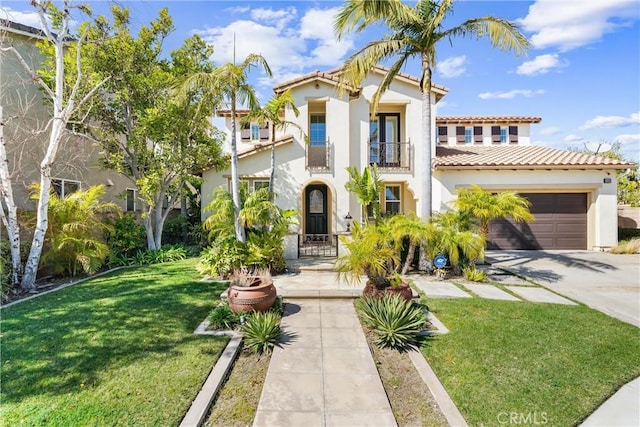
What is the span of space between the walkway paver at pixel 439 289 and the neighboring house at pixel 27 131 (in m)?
12.9

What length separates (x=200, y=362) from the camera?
15.7 feet

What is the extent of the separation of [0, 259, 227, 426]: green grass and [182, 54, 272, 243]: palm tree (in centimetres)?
317

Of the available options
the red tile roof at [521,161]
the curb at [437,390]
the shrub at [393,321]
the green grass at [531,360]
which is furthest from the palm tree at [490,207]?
the curb at [437,390]

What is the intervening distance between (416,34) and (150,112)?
9834 mm

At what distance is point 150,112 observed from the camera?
11.2 m

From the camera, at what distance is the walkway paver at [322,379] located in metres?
3.79

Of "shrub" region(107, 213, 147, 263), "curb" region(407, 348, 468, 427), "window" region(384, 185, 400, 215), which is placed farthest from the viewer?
"window" region(384, 185, 400, 215)

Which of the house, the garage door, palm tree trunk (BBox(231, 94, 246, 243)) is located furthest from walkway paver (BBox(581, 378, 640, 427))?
the garage door

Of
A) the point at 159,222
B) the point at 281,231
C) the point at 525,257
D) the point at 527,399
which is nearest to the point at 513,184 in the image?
the point at 525,257

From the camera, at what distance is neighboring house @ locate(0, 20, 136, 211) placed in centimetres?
1064

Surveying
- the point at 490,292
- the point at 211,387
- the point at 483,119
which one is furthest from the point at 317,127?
the point at 483,119

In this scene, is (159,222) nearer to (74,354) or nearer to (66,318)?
(66,318)

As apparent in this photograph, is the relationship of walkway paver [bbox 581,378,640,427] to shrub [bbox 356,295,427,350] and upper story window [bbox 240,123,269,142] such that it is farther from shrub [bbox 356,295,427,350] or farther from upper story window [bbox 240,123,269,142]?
upper story window [bbox 240,123,269,142]

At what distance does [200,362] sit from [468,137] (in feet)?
99.4
